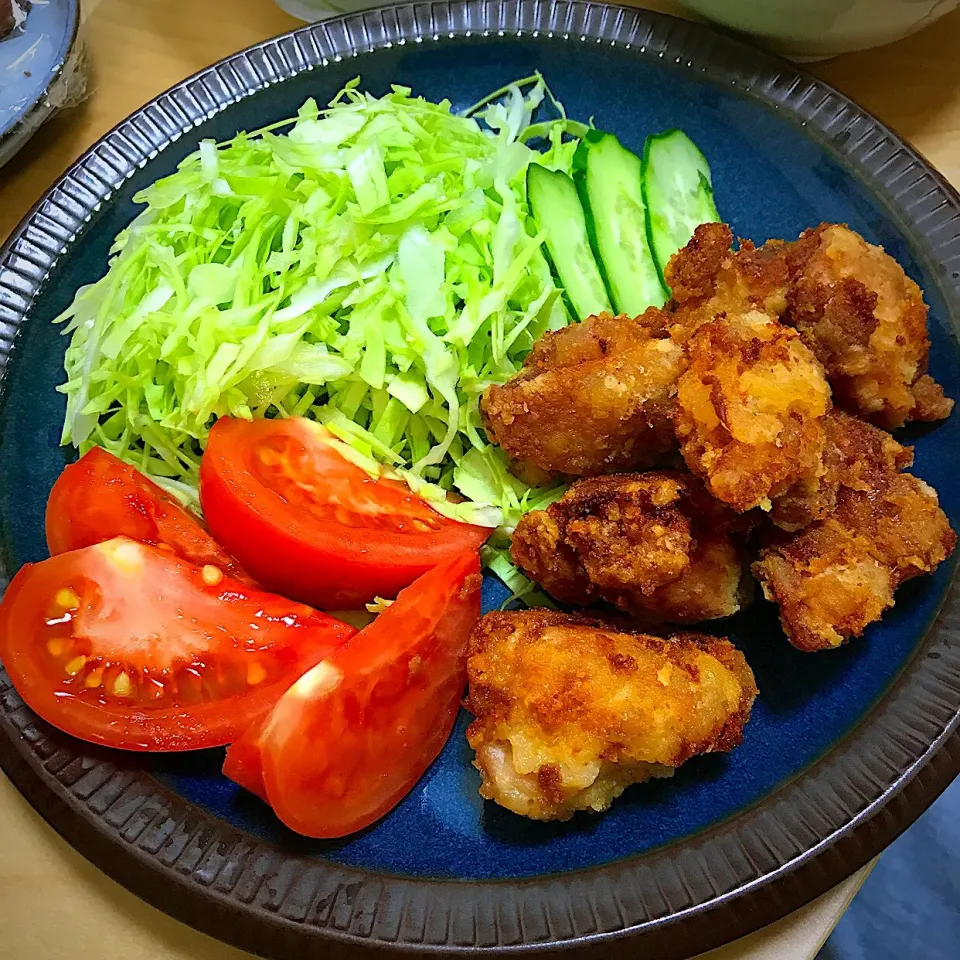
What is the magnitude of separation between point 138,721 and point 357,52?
2074 millimetres

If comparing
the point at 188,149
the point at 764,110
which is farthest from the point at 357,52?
the point at 764,110

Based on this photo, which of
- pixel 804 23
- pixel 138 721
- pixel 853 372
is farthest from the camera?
pixel 804 23

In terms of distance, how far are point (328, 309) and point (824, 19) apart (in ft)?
5.22

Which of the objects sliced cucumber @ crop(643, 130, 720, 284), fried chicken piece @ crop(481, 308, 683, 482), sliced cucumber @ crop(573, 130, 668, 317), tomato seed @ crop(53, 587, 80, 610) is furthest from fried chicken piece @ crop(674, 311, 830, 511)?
tomato seed @ crop(53, 587, 80, 610)

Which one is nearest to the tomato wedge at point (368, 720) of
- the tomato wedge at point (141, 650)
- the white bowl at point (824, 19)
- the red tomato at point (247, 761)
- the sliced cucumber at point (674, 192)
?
the red tomato at point (247, 761)

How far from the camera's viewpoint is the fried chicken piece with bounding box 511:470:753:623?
1763mm

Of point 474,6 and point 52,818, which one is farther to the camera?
point 474,6

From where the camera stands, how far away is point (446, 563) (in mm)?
1985

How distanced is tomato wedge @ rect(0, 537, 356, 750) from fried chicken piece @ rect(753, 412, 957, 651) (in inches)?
38.5

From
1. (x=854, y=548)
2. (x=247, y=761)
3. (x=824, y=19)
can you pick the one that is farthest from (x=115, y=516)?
(x=824, y=19)

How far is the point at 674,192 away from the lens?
94.2 inches

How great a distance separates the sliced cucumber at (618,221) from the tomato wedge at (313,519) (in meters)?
0.77

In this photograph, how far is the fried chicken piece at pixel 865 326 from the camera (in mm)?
1941

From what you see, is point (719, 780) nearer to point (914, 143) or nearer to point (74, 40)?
point (914, 143)
